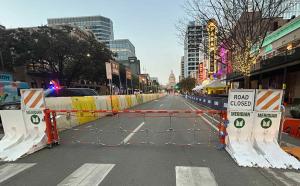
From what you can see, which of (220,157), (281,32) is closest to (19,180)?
(220,157)

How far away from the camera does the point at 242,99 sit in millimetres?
7016

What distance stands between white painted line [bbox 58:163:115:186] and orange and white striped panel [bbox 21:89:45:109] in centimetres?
320

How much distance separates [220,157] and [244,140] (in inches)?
44.2

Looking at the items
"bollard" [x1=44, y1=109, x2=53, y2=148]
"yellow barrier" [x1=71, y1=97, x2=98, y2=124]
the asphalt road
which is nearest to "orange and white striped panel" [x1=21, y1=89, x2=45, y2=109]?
"bollard" [x1=44, y1=109, x2=53, y2=148]

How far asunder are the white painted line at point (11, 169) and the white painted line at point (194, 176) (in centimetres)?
365

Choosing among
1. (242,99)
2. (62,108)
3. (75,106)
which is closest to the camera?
(242,99)

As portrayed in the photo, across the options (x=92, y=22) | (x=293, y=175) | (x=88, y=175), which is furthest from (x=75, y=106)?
(x=92, y=22)

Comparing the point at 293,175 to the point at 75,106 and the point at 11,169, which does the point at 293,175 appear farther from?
the point at 75,106

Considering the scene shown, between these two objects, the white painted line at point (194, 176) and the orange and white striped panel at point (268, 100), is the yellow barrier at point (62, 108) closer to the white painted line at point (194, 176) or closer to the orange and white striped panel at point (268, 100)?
the white painted line at point (194, 176)

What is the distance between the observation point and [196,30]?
20.7 metres

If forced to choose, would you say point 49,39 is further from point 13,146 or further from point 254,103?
point 254,103

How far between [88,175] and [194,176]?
2276 mm

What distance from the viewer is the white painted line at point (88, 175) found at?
4.69 m

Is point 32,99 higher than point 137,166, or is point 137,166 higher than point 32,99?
point 32,99
